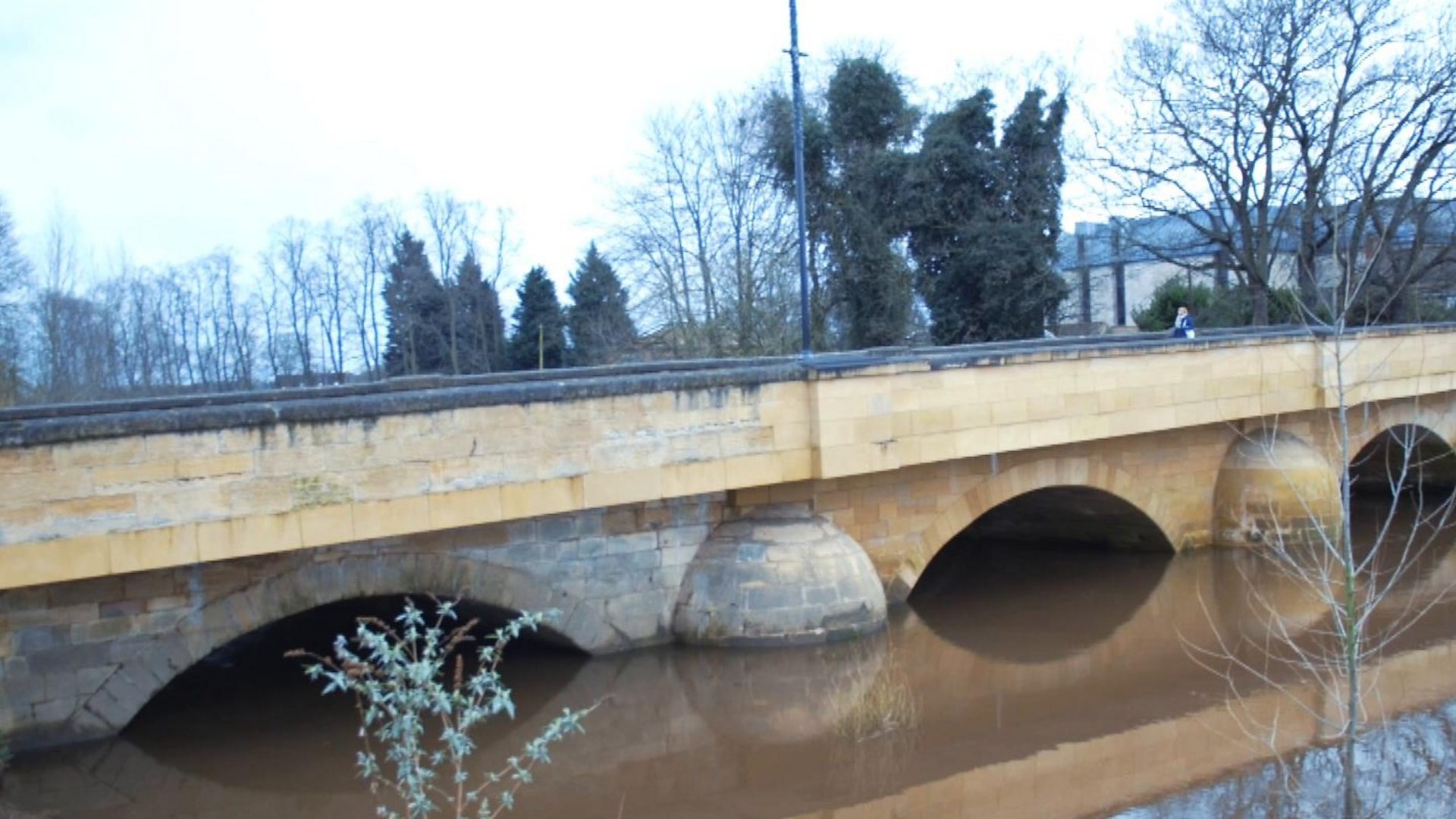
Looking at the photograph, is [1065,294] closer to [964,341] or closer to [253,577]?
[964,341]

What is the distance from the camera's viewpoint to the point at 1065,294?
1017 inches

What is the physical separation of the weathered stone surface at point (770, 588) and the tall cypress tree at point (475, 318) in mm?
25940

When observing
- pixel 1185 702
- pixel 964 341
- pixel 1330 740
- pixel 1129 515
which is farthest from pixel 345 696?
pixel 964 341

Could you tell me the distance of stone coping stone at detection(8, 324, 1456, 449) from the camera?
8.01 meters

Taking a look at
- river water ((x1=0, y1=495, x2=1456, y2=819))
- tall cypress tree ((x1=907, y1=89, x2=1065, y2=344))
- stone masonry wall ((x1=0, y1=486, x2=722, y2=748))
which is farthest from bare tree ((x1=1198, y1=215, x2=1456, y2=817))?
tall cypress tree ((x1=907, y1=89, x2=1065, y2=344))

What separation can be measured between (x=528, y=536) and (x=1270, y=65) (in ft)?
57.7

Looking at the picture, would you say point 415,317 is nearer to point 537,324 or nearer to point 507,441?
point 537,324

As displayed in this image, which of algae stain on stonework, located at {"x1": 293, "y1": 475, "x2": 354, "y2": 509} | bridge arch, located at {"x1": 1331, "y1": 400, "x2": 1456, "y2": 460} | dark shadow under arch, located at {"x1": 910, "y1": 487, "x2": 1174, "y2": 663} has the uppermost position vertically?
algae stain on stonework, located at {"x1": 293, "y1": 475, "x2": 354, "y2": 509}

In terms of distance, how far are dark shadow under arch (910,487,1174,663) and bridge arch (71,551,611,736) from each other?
13.4 feet

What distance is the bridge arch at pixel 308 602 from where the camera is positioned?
850cm

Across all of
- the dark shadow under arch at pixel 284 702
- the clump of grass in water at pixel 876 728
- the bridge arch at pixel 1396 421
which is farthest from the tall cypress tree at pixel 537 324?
the clump of grass in water at pixel 876 728

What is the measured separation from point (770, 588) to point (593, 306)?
24090 mm

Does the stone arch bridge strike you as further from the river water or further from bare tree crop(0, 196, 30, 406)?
bare tree crop(0, 196, 30, 406)

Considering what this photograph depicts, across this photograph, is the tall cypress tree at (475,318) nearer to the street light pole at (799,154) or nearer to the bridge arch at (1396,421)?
the bridge arch at (1396,421)
